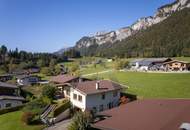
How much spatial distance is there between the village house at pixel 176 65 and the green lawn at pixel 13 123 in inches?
2553

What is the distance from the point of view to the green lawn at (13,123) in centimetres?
3951

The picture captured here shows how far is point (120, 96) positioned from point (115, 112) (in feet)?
104

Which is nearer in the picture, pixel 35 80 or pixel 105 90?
pixel 105 90

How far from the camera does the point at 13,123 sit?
42594 millimetres

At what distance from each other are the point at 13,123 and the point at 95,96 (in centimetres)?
1452

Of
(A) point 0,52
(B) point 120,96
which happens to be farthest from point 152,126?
(A) point 0,52

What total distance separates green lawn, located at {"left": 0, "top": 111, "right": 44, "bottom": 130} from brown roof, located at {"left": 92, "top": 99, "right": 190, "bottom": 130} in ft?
67.8

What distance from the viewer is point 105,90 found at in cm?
4781

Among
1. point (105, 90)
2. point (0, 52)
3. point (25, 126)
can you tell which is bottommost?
point (25, 126)

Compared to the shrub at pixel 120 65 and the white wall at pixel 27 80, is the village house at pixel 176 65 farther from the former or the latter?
the white wall at pixel 27 80

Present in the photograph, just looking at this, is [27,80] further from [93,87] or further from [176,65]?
[176,65]

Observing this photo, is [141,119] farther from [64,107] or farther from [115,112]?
[64,107]

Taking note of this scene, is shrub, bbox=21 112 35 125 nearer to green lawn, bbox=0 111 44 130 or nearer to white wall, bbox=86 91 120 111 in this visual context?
green lawn, bbox=0 111 44 130

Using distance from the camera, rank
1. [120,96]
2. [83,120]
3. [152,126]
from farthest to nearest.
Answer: [120,96] < [83,120] < [152,126]
